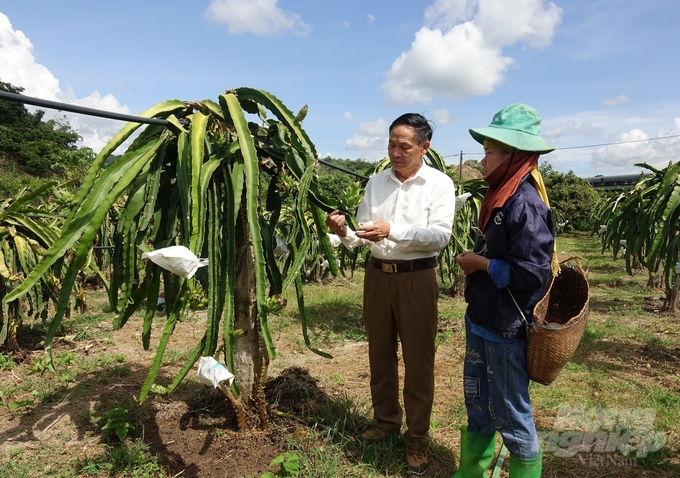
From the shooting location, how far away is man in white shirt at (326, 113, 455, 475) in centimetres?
249

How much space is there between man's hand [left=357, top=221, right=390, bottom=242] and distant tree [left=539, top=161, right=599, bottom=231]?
2213cm

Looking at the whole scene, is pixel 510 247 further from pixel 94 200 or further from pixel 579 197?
pixel 579 197

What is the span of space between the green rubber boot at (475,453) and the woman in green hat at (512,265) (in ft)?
0.64

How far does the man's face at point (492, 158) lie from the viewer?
6.88 ft

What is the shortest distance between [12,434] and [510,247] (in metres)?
2.94

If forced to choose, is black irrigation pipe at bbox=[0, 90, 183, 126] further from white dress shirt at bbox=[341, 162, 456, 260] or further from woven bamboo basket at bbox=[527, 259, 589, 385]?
woven bamboo basket at bbox=[527, 259, 589, 385]

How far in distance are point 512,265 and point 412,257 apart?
66cm

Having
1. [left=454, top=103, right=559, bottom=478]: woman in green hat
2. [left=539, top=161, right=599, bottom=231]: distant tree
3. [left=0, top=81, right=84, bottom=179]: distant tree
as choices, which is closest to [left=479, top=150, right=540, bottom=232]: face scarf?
[left=454, top=103, right=559, bottom=478]: woman in green hat

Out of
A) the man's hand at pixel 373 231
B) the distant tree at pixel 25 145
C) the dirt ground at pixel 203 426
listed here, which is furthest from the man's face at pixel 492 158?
the distant tree at pixel 25 145

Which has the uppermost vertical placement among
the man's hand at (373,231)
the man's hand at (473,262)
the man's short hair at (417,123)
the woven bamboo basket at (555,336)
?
the man's short hair at (417,123)

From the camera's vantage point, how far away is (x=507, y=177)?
2.10 meters

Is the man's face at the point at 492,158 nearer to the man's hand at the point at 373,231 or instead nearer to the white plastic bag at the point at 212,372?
the man's hand at the point at 373,231

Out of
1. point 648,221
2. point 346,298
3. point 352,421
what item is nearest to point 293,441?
point 352,421

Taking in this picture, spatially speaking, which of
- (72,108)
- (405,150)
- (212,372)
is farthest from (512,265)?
(72,108)
